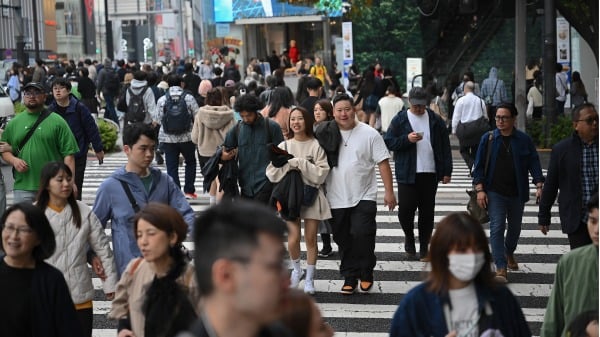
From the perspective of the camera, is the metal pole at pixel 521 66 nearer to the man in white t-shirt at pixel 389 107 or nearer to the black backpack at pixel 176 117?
the man in white t-shirt at pixel 389 107

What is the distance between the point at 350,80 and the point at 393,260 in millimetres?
20697

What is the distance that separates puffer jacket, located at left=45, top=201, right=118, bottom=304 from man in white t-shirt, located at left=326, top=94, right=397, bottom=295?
10.9ft

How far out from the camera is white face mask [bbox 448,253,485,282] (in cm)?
473

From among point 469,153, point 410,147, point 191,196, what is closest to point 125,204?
point 410,147

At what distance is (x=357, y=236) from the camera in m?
10.1

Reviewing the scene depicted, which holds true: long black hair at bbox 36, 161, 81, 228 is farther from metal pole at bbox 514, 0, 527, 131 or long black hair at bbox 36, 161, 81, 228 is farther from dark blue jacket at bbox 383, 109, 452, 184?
metal pole at bbox 514, 0, 527, 131

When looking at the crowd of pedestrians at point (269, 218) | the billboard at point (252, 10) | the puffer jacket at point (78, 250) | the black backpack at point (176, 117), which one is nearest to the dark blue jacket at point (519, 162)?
the crowd of pedestrians at point (269, 218)

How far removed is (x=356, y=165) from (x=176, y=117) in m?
5.92

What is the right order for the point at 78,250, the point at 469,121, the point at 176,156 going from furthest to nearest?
the point at 469,121, the point at 176,156, the point at 78,250

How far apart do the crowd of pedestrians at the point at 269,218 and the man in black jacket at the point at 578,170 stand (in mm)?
12

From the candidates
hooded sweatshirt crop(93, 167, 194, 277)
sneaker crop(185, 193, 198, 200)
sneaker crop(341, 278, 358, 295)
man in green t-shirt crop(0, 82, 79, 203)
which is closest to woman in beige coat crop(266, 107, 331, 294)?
sneaker crop(341, 278, 358, 295)

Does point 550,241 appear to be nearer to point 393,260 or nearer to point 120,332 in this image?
point 393,260

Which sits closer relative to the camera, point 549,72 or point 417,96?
point 417,96

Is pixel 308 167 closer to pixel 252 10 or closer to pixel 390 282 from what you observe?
pixel 390 282
